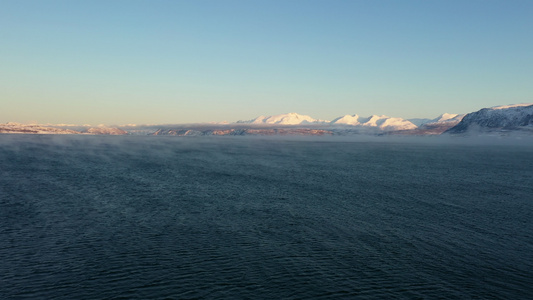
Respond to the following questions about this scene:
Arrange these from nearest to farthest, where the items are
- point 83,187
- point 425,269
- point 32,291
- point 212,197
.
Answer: point 32,291 → point 425,269 → point 212,197 → point 83,187

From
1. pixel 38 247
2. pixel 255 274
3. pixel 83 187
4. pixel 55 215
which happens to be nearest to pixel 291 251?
pixel 255 274

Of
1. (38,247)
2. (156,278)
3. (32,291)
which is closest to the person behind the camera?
(32,291)

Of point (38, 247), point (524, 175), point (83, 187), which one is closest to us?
point (38, 247)

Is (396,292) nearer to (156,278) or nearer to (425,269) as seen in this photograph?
(425,269)

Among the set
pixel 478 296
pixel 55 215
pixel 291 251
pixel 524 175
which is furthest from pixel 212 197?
pixel 524 175

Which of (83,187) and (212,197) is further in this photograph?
(83,187)

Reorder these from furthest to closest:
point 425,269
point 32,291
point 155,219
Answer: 1. point 155,219
2. point 425,269
3. point 32,291

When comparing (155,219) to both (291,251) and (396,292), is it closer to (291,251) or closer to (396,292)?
(291,251)

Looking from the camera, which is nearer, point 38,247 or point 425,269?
point 425,269
